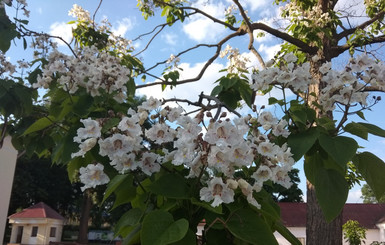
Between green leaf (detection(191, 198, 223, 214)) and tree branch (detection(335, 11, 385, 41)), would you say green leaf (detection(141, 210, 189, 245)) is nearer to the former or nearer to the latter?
green leaf (detection(191, 198, 223, 214))

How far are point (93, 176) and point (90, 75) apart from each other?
73 centimetres

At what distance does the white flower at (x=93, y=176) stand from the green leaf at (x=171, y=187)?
5.6 inches

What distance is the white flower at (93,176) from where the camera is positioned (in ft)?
2.55

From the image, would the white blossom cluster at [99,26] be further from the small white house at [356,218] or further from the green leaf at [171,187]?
the small white house at [356,218]

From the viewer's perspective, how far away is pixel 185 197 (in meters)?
0.69

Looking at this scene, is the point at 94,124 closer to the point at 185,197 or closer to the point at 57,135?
the point at 185,197

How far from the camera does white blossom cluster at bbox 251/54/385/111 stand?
1.09m

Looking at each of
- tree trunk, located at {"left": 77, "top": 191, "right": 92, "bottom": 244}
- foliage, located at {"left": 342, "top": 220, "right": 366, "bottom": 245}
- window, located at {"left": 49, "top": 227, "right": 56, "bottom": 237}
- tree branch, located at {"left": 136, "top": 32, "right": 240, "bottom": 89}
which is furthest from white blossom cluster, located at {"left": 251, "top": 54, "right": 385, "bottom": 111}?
tree trunk, located at {"left": 77, "top": 191, "right": 92, "bottom": 244}

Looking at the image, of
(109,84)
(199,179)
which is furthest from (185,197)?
(109,84)

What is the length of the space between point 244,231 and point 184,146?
0.20 metres

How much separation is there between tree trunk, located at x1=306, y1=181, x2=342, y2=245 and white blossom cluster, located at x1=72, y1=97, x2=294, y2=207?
2552mm

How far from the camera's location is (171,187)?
28.2 inches

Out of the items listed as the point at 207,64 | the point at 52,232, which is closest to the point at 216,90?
the point at 207,64

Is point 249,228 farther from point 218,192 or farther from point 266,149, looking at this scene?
point 266,149
